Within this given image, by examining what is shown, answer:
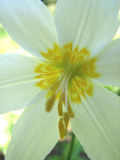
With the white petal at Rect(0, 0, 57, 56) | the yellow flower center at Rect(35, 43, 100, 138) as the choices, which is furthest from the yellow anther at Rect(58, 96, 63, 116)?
the white petal at Rect(0, 0, 57, 56)

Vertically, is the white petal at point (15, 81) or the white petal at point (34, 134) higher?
the white petal at point (15, 81)

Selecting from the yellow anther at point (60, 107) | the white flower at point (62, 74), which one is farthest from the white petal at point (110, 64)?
the yellow anther at point (60, 107)

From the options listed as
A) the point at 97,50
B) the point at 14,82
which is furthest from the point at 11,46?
the point at 97,50

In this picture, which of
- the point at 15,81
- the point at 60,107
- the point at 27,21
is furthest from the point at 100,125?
the point at 27,21

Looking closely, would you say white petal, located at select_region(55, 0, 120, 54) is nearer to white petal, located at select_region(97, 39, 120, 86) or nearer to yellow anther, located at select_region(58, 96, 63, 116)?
white petal, located at select_region(97, 39, 120, 86)

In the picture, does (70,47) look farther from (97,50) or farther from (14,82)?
(14,82)

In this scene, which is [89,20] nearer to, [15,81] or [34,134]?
[15,81]

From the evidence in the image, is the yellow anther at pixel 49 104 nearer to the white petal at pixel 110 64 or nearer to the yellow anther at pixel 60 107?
the yellow anther at pixel 60 107
